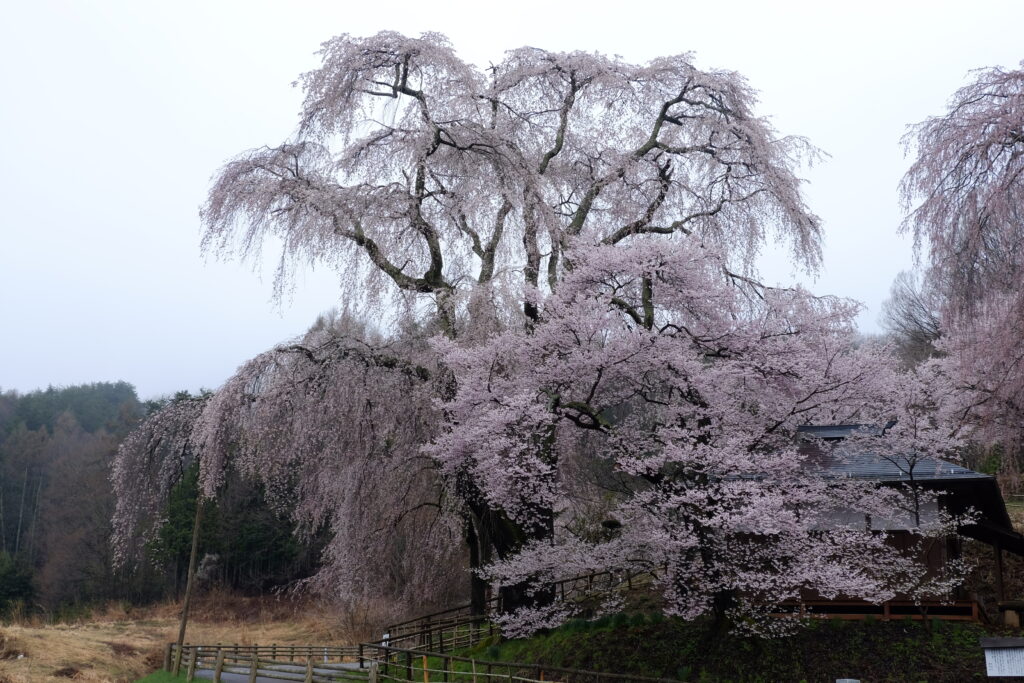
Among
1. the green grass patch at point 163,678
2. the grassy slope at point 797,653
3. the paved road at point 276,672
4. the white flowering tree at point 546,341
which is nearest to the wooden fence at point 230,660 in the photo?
the paved road at point 276,672

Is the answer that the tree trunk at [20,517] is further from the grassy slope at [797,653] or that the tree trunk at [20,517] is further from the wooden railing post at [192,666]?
the grassy slope at [797,653]

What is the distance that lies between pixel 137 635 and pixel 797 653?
90.7 feet

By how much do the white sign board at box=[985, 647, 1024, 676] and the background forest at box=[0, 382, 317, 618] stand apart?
32.4 metres

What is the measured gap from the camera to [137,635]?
31266 millimetres

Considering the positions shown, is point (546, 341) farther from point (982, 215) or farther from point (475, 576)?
point (475, 576)

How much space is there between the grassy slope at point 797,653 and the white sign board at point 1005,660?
2.38m

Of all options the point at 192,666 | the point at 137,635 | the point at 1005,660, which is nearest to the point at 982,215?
the point at 1005,660

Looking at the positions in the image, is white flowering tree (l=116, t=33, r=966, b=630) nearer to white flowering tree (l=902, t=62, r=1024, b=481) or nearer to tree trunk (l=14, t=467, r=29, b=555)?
white flowering tree (l=902, t=62, r=1024, b=481)

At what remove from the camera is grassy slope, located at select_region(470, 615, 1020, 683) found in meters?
11.1

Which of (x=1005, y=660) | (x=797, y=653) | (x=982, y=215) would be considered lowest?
(x=797, y=653)

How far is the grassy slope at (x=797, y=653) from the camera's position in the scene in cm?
1111

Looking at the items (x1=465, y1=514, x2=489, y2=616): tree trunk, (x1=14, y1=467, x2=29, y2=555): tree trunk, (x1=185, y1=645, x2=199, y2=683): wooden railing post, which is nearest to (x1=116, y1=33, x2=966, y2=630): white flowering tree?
(x1=465, y1=514, x2=489, y2=616): tree trunk

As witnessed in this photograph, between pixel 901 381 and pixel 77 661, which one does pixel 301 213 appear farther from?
pixel 77 661

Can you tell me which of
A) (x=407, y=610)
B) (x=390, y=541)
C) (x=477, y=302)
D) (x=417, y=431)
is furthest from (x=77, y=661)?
(x=477, y=302)
